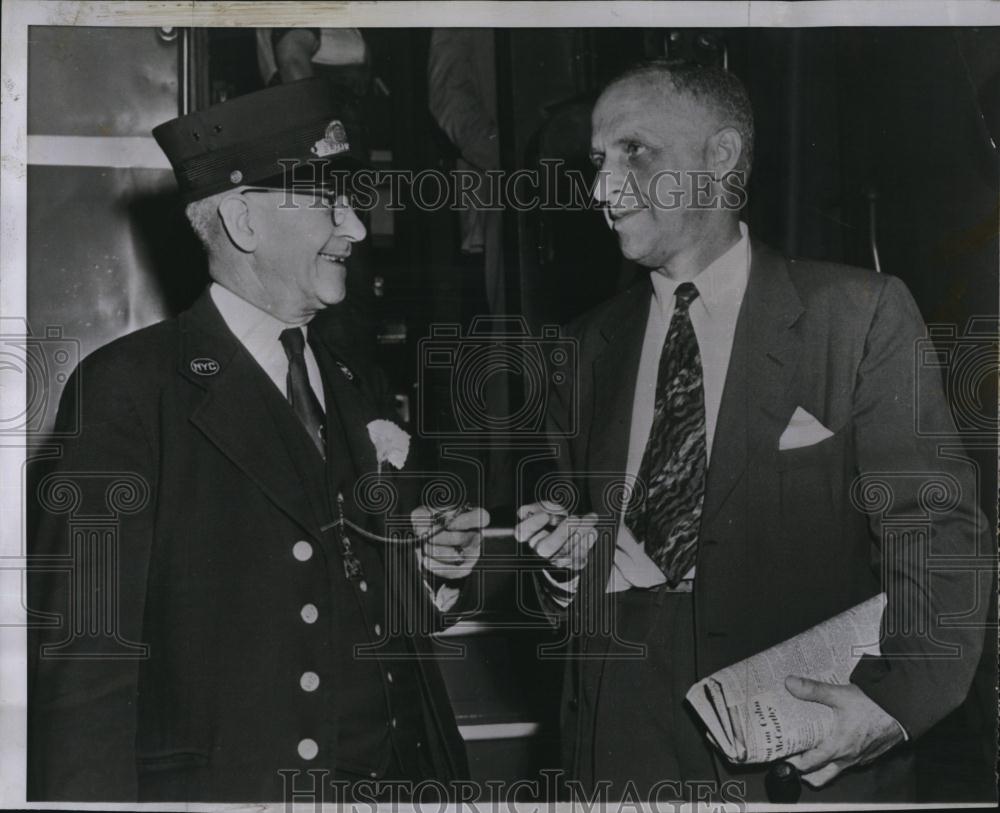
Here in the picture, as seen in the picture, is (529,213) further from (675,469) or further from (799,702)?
(799,702)

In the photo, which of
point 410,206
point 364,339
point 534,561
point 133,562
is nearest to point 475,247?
point 410,206

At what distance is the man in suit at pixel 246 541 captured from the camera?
190cm

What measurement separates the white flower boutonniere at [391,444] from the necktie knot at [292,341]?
0.61ft

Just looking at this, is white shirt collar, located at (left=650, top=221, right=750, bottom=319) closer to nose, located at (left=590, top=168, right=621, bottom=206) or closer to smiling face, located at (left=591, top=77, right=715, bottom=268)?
smiling face, located at (left=591, top=77, right=715, bottom=268)

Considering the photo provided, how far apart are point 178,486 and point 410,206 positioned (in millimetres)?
660

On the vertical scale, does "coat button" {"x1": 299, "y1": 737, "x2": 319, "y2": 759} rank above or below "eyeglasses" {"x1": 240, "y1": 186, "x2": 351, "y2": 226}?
below

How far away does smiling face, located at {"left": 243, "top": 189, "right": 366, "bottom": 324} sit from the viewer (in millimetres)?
1938

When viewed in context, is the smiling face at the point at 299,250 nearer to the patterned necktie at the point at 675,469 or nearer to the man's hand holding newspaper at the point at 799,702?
the patterned necktie at the point at 675,469

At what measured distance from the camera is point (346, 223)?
6.48 feet

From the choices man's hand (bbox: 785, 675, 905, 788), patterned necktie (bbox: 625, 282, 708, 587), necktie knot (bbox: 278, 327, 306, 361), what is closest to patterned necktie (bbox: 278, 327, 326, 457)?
necktie knot (bbox: 278, 327, 306, 361)

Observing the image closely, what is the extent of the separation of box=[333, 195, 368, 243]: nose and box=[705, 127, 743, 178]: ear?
0.65 m

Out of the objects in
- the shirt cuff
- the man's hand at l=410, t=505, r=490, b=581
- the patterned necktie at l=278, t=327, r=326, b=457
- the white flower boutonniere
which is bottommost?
the shirt cuff

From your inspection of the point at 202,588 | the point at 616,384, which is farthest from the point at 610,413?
the point at 202,588

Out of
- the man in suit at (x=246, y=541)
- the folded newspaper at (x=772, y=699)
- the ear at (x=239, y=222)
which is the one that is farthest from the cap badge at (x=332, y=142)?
the folded newspaper at (x=772, y=699)
